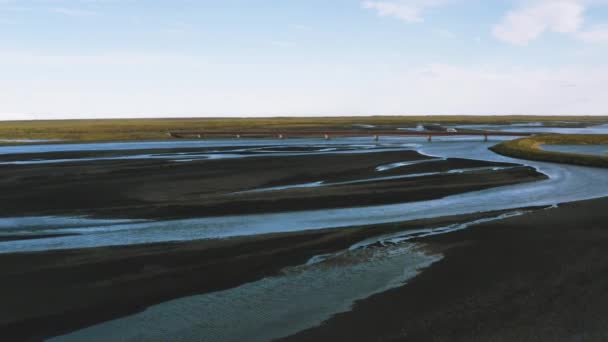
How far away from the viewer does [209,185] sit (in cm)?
3369

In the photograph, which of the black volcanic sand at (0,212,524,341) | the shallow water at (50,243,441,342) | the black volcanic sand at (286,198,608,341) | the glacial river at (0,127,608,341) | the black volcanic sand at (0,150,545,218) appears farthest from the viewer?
the black volcanic sand at (0,150,545,218)

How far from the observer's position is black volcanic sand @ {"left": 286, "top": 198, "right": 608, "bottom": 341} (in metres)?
10.7

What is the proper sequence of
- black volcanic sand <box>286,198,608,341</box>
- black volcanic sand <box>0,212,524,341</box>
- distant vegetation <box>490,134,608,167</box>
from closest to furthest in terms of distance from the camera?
black volcanic sand <box>286,198,608,341</box> → black volcanic sand <box>0,212,524,341</box> → distant vegetation <box>490,134,608,167</box>

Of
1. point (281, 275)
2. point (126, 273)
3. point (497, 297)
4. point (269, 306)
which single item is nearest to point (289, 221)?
point (281, 275)

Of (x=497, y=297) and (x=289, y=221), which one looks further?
(x=289, y=221)

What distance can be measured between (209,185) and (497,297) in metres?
24.0

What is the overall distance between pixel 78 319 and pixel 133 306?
1.30 meters

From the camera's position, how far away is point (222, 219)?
2280cm

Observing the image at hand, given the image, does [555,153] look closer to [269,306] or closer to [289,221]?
[289,221]

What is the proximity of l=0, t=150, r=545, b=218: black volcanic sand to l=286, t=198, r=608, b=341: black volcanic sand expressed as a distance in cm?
1004

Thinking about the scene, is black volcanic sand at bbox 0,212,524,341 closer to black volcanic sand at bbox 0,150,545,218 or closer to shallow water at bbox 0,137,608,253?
shallow water at bbox 0,137,608,253

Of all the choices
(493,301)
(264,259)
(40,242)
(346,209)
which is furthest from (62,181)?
(493,301)

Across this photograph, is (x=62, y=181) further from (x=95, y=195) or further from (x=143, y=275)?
(x=143, y=275)

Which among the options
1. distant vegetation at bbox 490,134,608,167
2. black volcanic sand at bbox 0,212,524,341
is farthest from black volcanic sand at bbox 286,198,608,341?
distant vegetation at bbox 490,134,608,167
